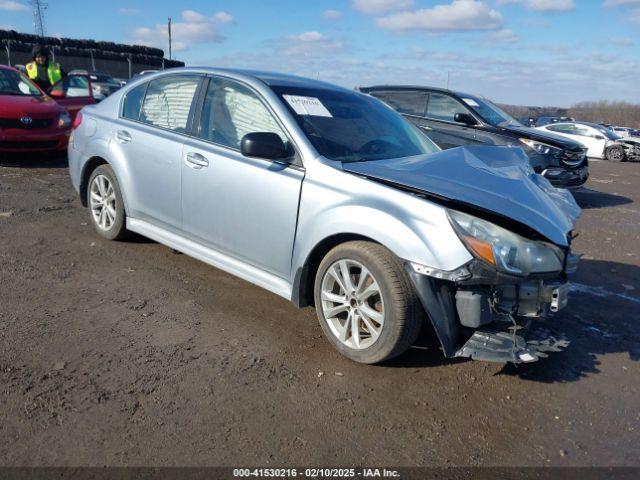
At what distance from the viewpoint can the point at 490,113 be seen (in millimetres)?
10156

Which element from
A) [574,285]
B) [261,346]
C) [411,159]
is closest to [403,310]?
[261,346]

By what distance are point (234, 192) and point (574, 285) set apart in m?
3.23

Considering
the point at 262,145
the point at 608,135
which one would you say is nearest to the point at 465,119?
the point at 262,145

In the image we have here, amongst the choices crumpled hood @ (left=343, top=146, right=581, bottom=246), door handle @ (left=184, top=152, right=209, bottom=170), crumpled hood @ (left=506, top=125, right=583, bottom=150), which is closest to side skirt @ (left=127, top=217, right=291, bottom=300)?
door handle @ (left=184, top=152, right=209, bottom=170)

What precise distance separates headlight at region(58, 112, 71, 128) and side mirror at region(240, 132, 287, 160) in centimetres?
746

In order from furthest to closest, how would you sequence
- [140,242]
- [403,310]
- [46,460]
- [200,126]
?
1. [140,242]
2. [200,126]
3. [403,310]
4. [46,460]

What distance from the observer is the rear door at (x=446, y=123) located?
971cm

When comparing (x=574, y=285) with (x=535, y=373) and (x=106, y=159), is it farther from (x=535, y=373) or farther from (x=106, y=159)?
(x=106, y=159)

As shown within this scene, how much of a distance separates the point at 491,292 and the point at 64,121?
352 inches

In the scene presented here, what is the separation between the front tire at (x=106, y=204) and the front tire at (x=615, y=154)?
776 inches

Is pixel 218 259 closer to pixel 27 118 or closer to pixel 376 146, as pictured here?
pixel 376 146

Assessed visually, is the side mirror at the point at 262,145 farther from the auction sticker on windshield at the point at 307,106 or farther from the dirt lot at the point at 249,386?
the dirt lot at the point at 249,386

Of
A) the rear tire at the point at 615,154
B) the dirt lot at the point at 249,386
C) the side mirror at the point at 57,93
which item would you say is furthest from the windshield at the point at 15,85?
the rear tire at the point at 615,154

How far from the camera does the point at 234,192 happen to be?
13.4 feet
